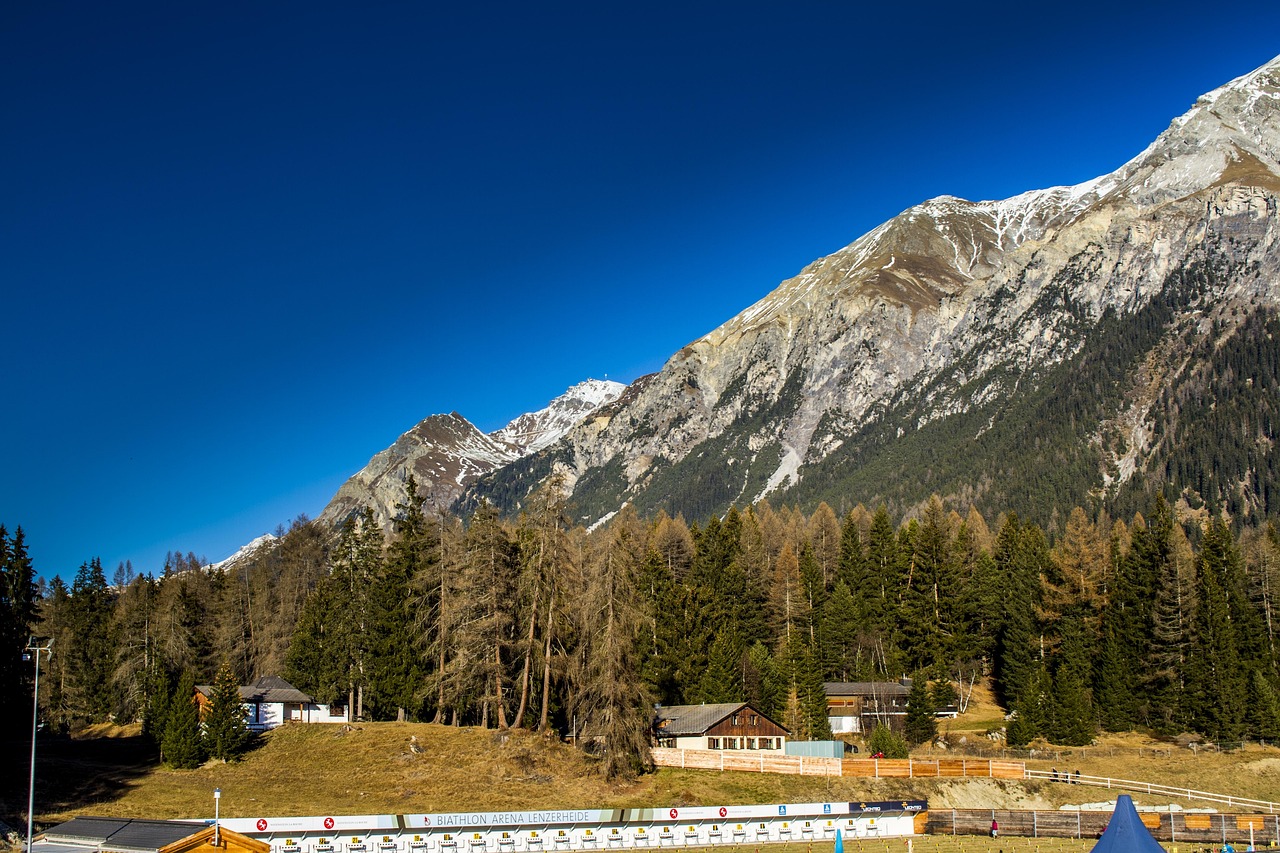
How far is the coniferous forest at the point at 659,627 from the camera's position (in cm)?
6406

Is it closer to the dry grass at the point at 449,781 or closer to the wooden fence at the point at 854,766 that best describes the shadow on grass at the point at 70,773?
the dry grass at the point at 449,781

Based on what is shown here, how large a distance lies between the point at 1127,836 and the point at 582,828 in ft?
82.2

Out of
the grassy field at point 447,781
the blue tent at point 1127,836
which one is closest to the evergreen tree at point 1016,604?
the grassy field at point 447,781

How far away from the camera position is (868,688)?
8731cm

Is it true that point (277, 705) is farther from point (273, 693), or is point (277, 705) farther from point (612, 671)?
point (612, 671)

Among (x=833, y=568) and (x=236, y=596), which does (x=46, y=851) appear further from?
(x=833, y=568)

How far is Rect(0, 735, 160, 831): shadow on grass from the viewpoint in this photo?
4916 centimetres

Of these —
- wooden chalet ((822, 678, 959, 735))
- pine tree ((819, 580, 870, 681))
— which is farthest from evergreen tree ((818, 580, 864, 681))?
wooden chalet ((822, 678, 959, 735))

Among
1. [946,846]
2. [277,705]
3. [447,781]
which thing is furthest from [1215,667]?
[277,705]

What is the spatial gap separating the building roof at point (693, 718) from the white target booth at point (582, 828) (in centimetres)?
1568

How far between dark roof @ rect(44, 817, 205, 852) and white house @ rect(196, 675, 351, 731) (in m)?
32.4

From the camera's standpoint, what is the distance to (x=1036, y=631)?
9206cm

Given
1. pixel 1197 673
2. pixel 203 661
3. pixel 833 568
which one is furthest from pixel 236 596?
pixel 1197 673

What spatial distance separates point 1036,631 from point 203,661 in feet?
235
